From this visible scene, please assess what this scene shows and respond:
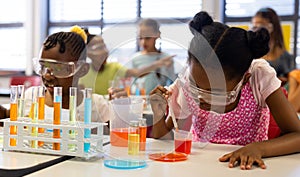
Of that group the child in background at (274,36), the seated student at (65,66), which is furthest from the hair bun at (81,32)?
the child in background at (274,36)

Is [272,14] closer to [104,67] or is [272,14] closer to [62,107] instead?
[104,67]

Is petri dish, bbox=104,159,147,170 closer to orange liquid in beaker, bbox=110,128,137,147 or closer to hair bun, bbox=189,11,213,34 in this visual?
orange liquid in beaker, bbox=110,128,137,147

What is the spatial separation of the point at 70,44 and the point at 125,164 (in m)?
0.77

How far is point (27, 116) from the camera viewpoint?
103cm

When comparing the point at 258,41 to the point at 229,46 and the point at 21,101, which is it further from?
the point at 21,101

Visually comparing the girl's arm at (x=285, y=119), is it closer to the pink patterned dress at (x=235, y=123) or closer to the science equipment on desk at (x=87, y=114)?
the pink patterned dress at (x=235, y=123)

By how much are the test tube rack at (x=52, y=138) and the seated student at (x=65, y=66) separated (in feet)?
0.41

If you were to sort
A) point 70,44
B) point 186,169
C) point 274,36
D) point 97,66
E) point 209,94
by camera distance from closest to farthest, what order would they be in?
1. point 186,169
2. point 209,94
3. point 97,66
4. point 70,44
5. point 274,36

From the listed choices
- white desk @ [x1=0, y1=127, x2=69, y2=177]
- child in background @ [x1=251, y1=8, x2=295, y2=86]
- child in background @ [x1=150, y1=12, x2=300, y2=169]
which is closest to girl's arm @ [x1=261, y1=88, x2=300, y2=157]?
child in background @ [x1=150, y1=12, x2=300, y2=169]

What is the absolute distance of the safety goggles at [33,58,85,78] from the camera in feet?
4.28

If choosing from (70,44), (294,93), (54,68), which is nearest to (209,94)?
(54,68)

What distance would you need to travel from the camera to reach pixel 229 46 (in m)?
1.12

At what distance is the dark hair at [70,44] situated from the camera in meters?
1.53

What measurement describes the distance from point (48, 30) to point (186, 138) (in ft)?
14.1
